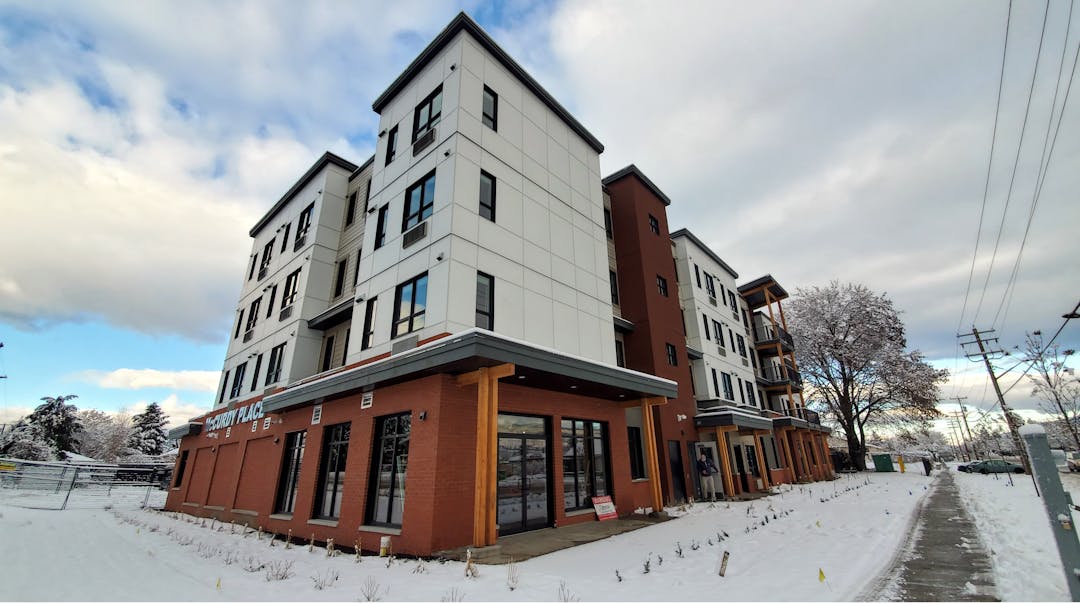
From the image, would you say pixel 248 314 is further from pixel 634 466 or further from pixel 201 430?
pixel 634 466

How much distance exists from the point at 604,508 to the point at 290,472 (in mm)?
10627

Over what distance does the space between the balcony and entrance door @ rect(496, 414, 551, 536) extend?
1075 inches

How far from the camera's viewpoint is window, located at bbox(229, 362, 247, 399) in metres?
20.6

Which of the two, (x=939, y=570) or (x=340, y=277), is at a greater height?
(x=340, y=277)

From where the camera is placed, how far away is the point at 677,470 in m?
19.4

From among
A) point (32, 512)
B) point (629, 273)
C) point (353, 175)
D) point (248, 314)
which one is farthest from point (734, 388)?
point (32, 512)

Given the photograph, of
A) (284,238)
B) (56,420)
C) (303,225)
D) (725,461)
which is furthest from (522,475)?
(56,420)

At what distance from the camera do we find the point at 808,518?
12.7 meters

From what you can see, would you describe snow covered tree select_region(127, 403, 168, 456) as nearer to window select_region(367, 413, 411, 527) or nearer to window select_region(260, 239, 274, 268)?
window select_region(260, 239, 274, 268)

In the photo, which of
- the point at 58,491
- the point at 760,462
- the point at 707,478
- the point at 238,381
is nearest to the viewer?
the point at 707,478

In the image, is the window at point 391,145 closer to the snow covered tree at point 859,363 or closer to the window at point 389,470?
the window at point 389,470

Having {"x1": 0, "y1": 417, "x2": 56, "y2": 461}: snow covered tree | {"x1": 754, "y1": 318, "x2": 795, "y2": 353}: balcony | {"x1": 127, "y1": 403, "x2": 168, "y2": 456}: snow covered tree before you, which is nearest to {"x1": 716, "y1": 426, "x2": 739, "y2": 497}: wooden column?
Answer: {"x1": 754, "y1": 318, "x2": 795, "y2": 353}: balcony

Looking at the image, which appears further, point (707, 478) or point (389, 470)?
point (707, 478)

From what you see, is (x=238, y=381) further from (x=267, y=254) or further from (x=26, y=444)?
(x=26, y=444)
